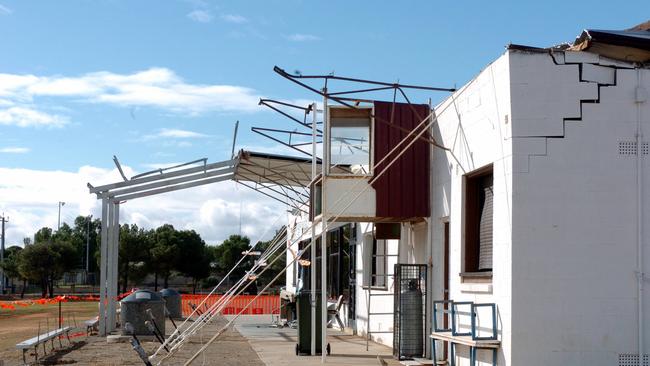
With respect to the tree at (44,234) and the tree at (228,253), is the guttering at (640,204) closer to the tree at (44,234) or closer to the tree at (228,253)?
the tree at (228,253)

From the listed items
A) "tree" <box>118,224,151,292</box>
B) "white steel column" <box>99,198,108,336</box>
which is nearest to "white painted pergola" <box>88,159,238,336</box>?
"white steel column" <box>99,198,108,336</box>

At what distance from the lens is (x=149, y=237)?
242 feet

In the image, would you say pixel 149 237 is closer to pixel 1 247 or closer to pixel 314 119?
pixel 1 247

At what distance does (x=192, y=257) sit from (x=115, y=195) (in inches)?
2099

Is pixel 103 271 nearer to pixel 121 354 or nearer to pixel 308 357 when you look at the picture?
pixel 121 354

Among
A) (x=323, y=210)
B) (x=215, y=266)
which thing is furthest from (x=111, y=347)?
(x=215, y=266)

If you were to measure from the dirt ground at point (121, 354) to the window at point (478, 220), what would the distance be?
4.47 m

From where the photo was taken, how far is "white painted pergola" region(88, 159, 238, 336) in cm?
2175

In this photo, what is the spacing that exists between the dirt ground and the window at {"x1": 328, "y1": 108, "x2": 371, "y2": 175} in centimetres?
393

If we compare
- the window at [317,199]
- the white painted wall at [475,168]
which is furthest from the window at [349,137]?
the white painted wall at [475,168]

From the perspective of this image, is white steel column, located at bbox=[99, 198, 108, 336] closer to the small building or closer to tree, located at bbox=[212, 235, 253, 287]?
the small building

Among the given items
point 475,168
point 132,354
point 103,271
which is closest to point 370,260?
point 132,354

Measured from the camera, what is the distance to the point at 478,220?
13227 mm

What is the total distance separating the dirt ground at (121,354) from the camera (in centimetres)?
1580
